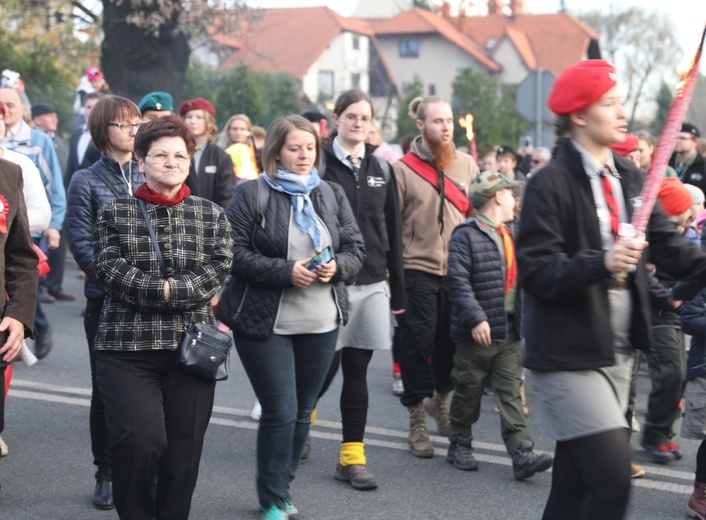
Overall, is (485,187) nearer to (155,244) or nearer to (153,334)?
(155,244)

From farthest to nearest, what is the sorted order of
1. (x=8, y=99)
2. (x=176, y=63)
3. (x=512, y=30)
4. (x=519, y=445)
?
(x=512, y=30)
(x=176, y=63)
(x=8, y=99)
(x=519, y=445)

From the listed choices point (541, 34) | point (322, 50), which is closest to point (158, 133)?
point (322, 50)

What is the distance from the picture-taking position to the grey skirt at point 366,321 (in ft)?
20.1

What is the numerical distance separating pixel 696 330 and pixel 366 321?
1.74 metres

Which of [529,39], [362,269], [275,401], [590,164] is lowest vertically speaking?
[275,401]

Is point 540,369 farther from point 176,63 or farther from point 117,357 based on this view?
point 176,63

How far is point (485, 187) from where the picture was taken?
652 centimetres

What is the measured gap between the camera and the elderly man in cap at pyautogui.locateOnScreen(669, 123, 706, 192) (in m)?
11.4

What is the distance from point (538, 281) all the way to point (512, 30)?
242 feet

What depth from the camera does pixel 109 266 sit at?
446 centimetres

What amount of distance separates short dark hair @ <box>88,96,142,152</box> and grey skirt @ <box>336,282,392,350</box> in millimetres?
1552

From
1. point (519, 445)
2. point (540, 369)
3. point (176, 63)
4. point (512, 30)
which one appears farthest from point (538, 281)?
point (512, 30)

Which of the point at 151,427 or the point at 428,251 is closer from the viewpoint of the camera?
the point at 151,427

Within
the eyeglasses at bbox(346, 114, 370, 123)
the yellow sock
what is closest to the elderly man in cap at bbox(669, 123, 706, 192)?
the eyeglasses at bbox(346, 114, 370, 123)
